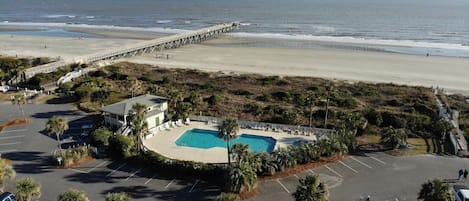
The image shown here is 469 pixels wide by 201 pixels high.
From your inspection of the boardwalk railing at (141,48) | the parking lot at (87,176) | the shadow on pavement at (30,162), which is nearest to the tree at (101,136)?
the parking lot at (87,176)

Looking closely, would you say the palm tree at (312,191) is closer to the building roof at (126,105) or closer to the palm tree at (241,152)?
the palm tree at (241,152)

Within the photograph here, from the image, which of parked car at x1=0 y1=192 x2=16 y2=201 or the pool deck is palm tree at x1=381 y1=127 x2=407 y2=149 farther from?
parked car at x1=0 y1=192 x2=16 y2=201

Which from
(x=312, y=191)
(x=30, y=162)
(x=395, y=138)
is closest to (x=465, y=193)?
(x=395, y=138)

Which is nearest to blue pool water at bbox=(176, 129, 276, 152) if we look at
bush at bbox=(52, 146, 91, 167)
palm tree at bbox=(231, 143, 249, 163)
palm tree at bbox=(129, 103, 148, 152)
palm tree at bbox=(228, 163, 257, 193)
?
palm tree at bbox=(129, 103, 148, 152)

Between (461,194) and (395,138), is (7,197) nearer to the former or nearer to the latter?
(461,194)

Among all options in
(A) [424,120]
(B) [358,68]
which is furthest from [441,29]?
(A) [424,120]
